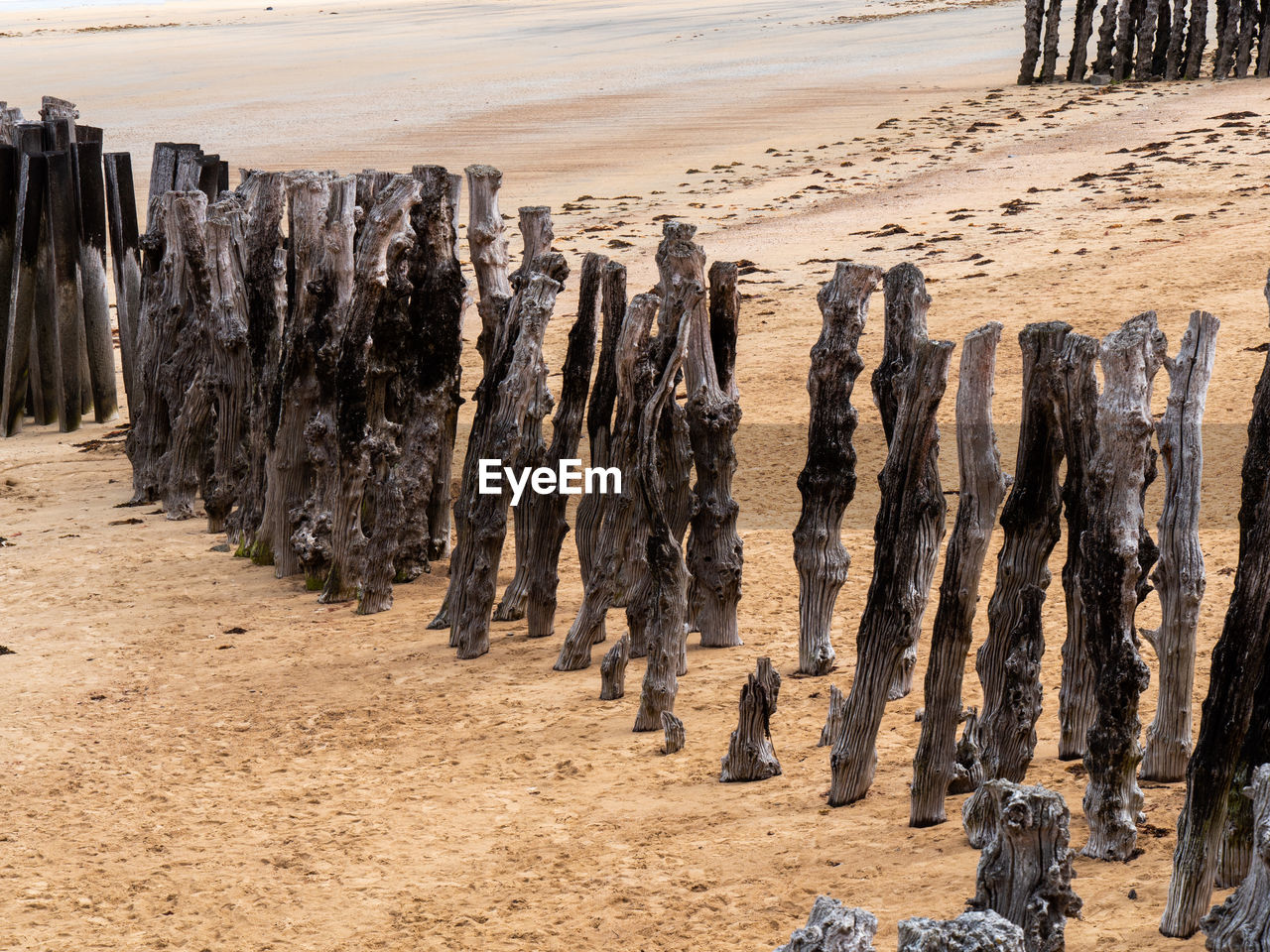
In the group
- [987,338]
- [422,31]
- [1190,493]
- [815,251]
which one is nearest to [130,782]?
[987,338]

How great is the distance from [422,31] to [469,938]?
4210cm

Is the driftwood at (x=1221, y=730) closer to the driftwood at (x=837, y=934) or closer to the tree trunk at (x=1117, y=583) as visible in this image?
the tree trunk at (x=1117, y=583)

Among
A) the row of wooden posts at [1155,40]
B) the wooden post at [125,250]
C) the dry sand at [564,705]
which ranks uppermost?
the row of wooden posts at [1155,40]

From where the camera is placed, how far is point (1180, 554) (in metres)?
3.60

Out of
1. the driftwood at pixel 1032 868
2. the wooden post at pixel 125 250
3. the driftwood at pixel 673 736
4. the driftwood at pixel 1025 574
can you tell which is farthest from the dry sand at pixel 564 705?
the wooden post at pixel 125 250

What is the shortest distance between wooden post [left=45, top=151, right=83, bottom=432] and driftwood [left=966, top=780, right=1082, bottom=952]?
25.6 ft

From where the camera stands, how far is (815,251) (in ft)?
40.1

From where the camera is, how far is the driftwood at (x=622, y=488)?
4922 millimetres

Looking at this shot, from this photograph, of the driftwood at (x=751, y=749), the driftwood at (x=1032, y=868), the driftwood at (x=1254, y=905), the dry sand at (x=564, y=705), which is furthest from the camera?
the driftwood at (x=751, y=749)

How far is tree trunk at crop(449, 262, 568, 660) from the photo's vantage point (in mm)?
5477

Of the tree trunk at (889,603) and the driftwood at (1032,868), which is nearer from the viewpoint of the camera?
Answer: the driftwood at (1032,868)

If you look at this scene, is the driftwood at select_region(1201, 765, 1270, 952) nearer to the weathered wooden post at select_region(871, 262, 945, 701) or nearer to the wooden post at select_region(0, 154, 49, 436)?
the weathered wooden post at select_region(871, 262, 945, 701)

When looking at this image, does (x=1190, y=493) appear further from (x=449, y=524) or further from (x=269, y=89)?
(x=269, y=89)

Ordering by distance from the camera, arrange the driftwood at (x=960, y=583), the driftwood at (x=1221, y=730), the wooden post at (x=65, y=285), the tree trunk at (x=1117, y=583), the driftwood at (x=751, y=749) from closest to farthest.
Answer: the driftwood at (x=1221, y=730) < the tree trunk at (x=1117, y=583) < the driftwood at (x=960, y=583) < the driftwood at (x=751, y=749) < the wooden post at (x=65, y=285)
